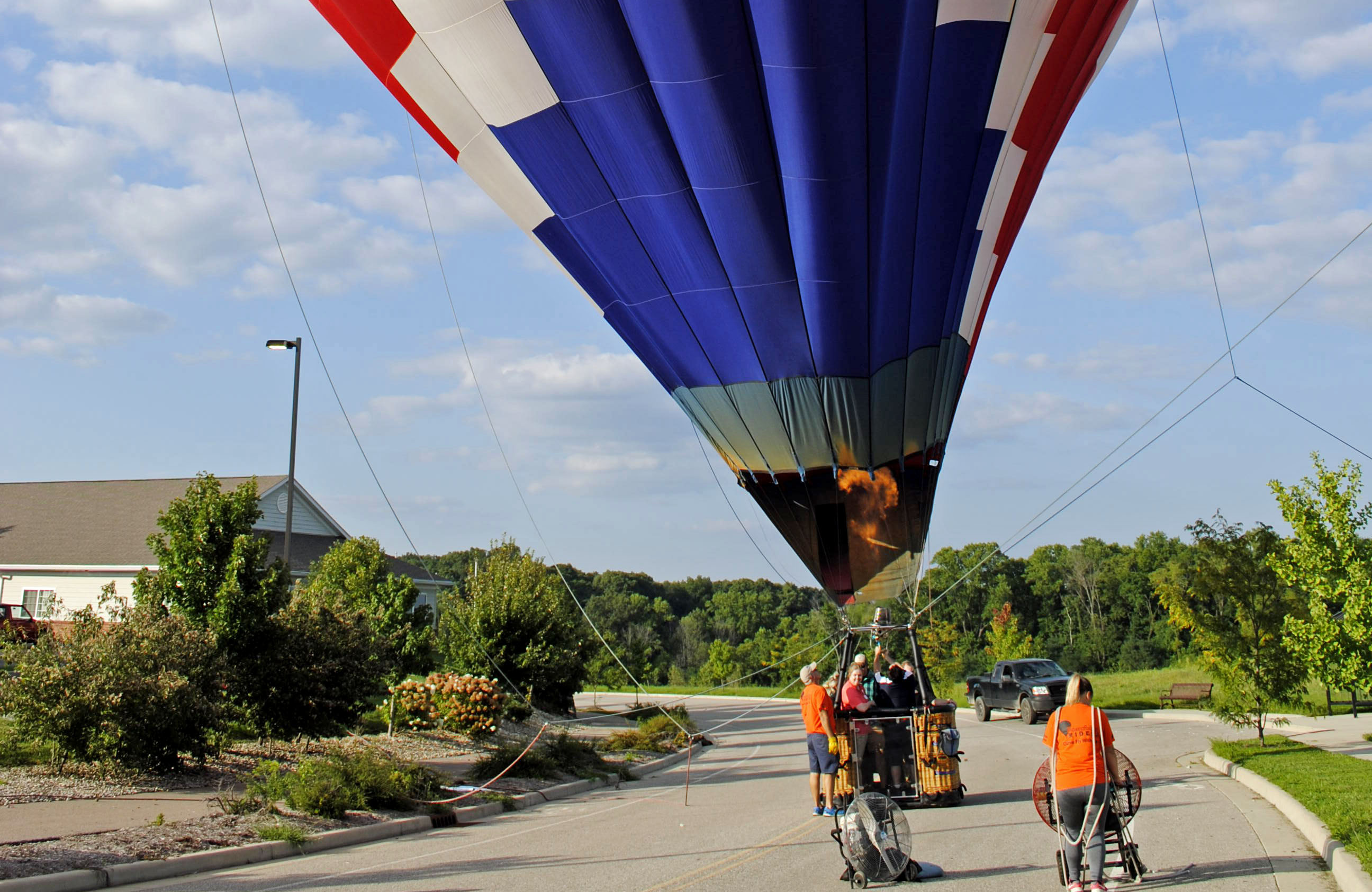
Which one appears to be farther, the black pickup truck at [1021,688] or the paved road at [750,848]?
the black pickup truck at [1021,688]

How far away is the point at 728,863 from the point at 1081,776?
3001 millimetres

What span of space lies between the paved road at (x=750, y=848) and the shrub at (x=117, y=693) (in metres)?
3.40

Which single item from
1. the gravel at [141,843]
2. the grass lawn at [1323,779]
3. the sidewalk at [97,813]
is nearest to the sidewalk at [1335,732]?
the grass lawn at [1323,779]

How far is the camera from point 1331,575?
1684 centimetres

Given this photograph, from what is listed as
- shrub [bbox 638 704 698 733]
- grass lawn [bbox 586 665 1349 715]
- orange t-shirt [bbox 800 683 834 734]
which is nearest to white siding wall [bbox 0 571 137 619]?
shrub [bbox 638 704 698 733]

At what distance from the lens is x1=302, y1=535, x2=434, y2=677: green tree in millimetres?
26266

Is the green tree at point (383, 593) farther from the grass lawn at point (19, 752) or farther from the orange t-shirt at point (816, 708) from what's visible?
the orange t-shirt at point (816, 708)

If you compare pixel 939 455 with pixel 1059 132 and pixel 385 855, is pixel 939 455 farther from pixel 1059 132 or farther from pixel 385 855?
pixel 385 855

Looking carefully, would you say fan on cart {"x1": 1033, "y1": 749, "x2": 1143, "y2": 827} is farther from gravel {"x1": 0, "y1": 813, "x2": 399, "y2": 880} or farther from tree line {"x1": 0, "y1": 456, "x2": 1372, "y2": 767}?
gravel {"x1": 0, "y1": 813, "x2": 399, "y2": 880}

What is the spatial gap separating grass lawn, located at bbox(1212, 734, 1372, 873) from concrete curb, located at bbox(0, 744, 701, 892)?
8.39m

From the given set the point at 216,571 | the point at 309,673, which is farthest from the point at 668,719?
the point at 216,571

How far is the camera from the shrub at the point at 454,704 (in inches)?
689

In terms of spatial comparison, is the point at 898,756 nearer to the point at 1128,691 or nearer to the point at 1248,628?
the point at 1248,628

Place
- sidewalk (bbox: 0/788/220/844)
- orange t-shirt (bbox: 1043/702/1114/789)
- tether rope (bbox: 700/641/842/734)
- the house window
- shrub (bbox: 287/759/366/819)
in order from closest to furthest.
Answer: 1. orange t-shirt (bbox: 1043/702/1114/789)
2. sidewalk (bbox: 0/788/220/844)
3. shrub (bbox: 287/759/366/819)
4. tether rope (bbox: 700/641/842/734)
5. the house window
